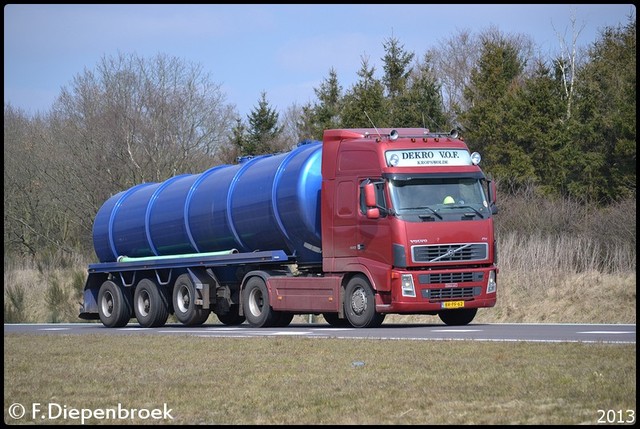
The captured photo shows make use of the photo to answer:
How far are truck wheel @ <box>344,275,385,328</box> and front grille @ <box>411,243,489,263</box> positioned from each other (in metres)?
1.25

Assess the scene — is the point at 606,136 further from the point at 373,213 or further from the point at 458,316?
the point at 373,213

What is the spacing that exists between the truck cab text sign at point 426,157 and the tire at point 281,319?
4.78 meters

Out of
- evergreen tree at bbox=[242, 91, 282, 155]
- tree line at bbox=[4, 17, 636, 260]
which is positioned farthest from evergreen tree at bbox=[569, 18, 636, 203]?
evergreen tree at bbox=[242, 91, 282, 155]

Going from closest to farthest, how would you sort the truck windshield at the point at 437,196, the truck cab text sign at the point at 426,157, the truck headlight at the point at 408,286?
1. the truck headlight at the point at 408,286
2. the truck windshield at the point at 437,196
3. the truck cab text sign at the point at 426,157

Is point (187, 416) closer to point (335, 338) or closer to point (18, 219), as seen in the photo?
point (335, 338)

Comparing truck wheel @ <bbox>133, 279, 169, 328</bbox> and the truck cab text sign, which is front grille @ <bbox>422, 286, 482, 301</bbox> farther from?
truck wheel @ <bbox>133, 279, 169, 328</bbox>

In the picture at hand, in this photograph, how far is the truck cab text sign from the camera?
21531 millimetres

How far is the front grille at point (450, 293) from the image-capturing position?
21.4 meters

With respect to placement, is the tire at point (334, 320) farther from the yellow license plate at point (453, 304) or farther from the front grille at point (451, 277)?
the front grille at point (451, 277)

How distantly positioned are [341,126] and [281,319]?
34210 mm

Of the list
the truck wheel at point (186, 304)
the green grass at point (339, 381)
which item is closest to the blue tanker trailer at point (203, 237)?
the truck wheel at point (186, 304)

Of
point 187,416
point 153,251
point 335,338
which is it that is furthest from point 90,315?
point 187,416

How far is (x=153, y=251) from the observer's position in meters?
28.7

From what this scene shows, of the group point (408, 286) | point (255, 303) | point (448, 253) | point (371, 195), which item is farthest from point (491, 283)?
point (255, 303)
